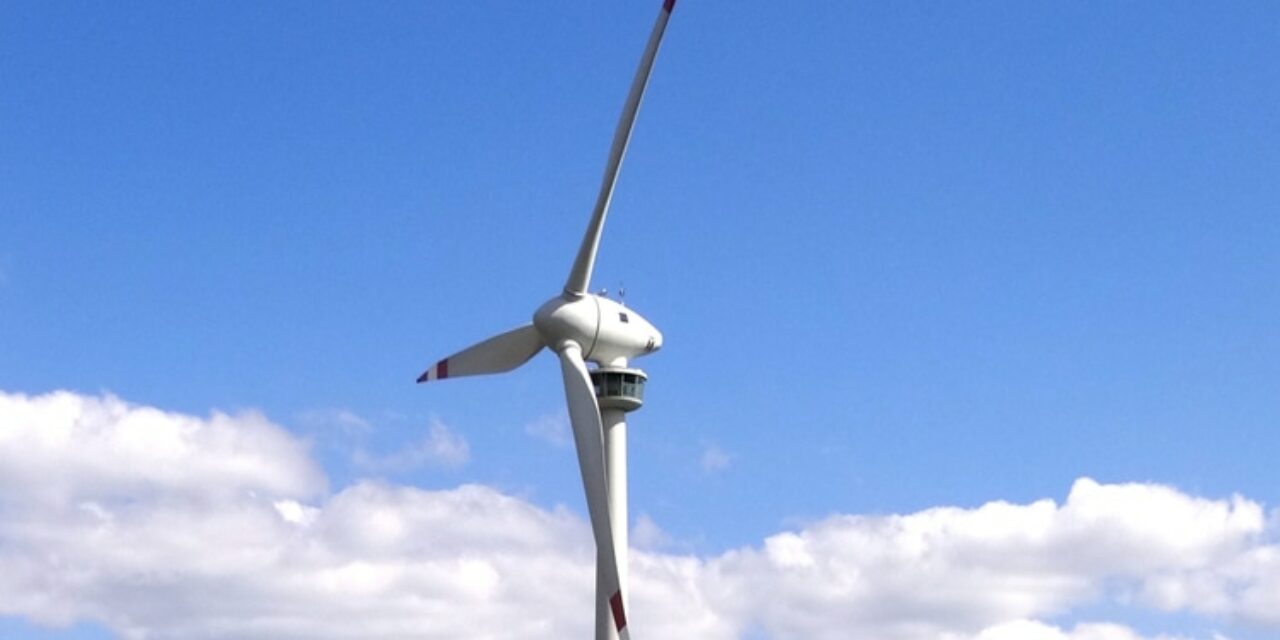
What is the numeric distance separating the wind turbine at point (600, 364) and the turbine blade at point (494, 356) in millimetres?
48

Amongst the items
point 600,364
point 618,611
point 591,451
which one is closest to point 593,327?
point 600,364

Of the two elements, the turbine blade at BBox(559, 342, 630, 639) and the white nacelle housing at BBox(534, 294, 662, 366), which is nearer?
the turbine blade at BBox(559, 342, 630, 639)

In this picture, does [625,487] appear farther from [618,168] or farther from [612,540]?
[618,168]

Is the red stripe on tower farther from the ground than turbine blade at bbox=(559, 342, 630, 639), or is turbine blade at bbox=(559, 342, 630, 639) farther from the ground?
turbine blade at bbox=(559, 342, 630, 639)

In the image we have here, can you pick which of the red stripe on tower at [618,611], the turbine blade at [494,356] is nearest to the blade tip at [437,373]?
the turbine blade at [494,356]

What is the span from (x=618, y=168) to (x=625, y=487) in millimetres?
15029

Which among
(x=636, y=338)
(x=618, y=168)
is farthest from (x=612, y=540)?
(x=618, y=168)

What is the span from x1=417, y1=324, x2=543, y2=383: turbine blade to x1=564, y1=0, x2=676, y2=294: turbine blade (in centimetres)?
362

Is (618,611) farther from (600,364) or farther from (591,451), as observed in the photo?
(600,364)

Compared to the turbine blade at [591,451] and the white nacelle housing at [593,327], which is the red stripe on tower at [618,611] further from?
the white nacelle housing at [593,327]

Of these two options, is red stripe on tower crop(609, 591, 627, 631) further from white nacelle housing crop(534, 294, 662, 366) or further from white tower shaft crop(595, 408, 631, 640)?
white nacelle housing crop(534, 294, 662, 366)

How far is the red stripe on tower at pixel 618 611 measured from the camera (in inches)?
3266

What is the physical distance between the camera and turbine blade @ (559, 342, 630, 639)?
84.3m

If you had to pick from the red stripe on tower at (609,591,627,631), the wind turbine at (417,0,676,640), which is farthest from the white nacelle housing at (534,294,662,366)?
the red stripe on tower at (609,591,627,631)
